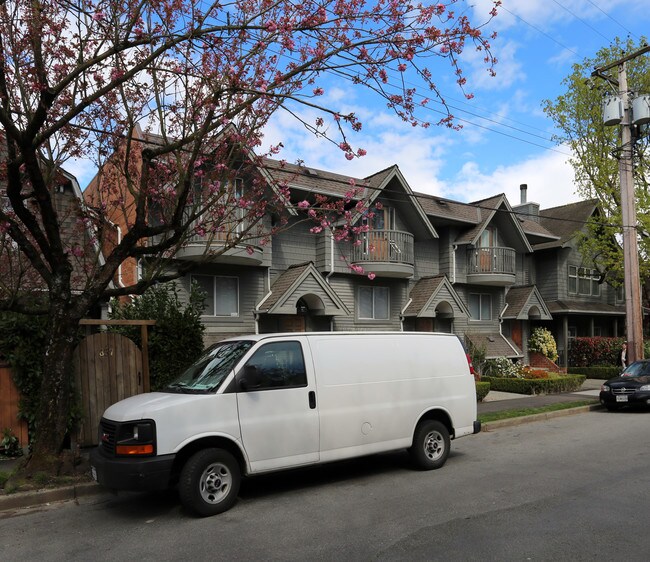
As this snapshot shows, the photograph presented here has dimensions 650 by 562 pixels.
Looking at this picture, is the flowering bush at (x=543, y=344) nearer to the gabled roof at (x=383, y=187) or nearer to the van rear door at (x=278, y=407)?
the gabled roof at (x=383, y=187)

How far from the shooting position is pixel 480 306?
24750 millimetres

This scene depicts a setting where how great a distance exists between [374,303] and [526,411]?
26.6 feet

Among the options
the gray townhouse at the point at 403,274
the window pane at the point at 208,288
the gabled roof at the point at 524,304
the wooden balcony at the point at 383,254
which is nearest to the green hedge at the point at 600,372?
the gray townhouse at the point at 403,274

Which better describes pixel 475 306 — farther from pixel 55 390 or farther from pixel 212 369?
pixel 55 390

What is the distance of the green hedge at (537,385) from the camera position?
1848cm

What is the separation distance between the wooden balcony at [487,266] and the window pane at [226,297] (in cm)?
1087

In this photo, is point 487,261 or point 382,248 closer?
point 382,248

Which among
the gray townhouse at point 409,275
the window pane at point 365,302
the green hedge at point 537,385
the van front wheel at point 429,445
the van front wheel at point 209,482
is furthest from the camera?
the window pane at point 365,302

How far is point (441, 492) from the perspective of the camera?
22.1 ft

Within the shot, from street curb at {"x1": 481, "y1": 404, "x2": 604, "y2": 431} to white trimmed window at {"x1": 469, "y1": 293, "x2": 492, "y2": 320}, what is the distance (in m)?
9.12

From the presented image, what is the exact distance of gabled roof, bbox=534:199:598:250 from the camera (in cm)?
2789

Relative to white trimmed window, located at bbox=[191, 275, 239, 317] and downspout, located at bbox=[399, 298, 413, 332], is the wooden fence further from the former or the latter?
downspout, located at bbox=[399, 298, 413, 332]

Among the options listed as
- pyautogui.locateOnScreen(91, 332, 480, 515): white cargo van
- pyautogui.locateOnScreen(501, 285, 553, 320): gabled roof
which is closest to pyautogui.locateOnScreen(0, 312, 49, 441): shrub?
pyautogui.locateOnScreen(91, 332, 480, 515): white cargo van

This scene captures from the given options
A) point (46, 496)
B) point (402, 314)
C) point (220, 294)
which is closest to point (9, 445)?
point (46, 496)
